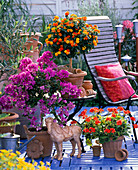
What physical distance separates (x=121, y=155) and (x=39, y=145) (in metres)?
0.79

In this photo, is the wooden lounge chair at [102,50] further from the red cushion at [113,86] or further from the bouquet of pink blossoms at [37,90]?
the bouquet of pink blossoms at [37,90]

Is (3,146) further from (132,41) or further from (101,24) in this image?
(132,41)

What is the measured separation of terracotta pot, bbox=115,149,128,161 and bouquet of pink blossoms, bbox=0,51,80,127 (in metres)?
0.60

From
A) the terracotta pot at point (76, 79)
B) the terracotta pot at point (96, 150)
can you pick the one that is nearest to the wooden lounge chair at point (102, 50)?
the terracotta pot at point (76, 79)

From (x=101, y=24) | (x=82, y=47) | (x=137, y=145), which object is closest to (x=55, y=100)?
(x=82, y=47)

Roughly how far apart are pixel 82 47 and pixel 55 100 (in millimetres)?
696

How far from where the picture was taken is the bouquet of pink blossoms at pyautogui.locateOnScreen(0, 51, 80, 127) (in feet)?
10.8

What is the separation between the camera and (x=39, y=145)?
3.44 meters

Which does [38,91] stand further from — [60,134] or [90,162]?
[90,162]

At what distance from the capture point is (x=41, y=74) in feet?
11.2

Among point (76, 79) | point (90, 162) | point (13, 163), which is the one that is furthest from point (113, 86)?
point (13, 163)

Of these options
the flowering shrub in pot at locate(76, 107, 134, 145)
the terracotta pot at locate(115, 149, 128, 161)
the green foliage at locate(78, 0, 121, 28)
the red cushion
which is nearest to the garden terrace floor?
the terracotta pot at locate(115, 149, 128, 161)

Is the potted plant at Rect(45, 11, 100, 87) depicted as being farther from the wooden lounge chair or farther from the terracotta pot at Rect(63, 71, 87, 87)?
the wooden lounge chair

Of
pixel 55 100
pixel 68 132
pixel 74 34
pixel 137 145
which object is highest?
pixel 74 34
